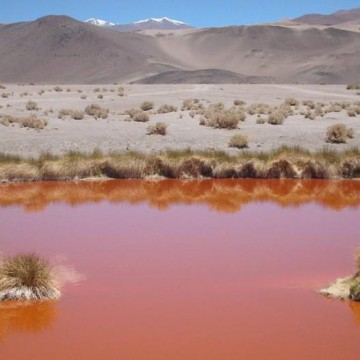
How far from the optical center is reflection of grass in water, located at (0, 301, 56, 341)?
6617 millimetres

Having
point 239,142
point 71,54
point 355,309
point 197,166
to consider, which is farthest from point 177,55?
point 355,309

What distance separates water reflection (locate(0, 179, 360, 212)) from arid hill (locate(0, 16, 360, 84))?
73643 mm

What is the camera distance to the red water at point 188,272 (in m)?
6.23

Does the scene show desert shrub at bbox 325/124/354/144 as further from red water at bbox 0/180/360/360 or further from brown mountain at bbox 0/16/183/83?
brown mountain at bbox 0/16/183/83

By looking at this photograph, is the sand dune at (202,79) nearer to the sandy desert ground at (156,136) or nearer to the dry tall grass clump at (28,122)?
the sandy desert ground at (156,136)

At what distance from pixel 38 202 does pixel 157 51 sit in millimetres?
126163

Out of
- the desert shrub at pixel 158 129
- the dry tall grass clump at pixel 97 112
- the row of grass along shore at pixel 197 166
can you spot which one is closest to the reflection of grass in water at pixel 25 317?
the row of grass along shore at pixel 197 166

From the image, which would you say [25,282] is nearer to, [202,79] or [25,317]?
[25,317]

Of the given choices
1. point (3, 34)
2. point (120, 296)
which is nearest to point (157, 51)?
point (3, 34)

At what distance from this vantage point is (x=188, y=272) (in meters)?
8.30

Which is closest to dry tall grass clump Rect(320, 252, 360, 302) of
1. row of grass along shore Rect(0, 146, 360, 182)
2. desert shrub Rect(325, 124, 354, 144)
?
row of grass along shore Rect(0, 146, 360, 182)

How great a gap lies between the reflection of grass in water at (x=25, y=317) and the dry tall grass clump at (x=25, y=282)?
0.11 meters

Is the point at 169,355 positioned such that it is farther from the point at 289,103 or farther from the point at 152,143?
the point at 289,103

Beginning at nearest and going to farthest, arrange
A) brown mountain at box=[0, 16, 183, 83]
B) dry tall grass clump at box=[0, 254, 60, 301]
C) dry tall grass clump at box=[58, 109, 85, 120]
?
dry tall grass clump at box=[0, 254, 60, 301]
dry tall grass clump at box=[58, 109, 85, 120]
brown mountain at box=[0, 16, 183, 83]
